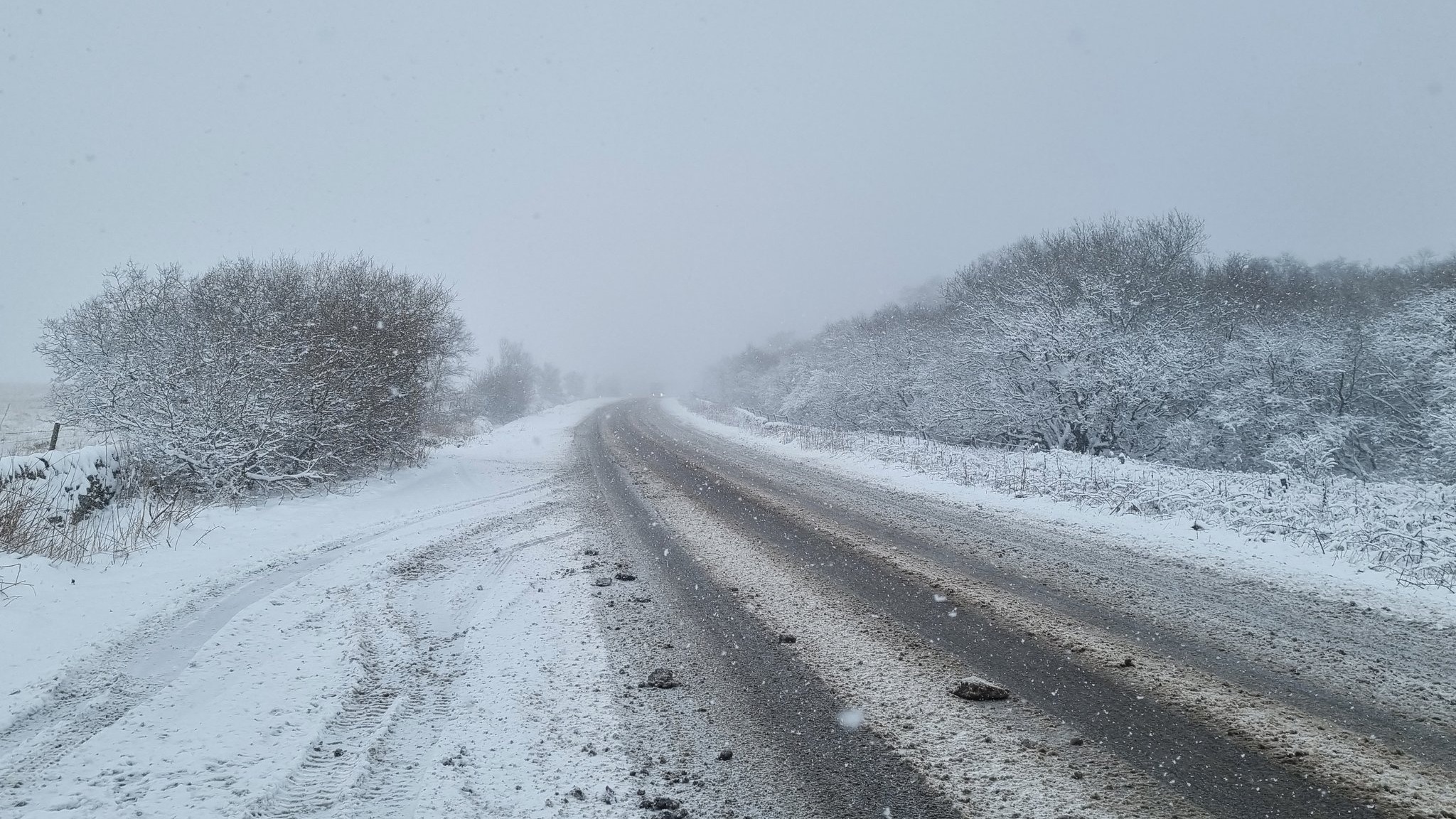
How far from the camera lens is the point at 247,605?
19.2 feet

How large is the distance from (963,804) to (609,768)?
71.2 inches

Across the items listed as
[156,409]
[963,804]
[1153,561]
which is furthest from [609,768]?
[156,409]

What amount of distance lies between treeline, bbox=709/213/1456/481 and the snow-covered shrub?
17.4 metres

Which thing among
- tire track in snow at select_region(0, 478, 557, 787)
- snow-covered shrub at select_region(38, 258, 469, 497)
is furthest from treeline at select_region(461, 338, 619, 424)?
tire track in snow at select_region(0, 478, 557, 787)

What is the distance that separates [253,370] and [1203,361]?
79.9 feet

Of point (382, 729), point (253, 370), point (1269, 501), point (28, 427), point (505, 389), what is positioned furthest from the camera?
point (505, 389)

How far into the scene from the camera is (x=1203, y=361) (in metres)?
18.8

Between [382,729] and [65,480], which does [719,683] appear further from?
[65,480]

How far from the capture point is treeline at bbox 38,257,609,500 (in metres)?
10.7

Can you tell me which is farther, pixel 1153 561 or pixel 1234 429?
pixel 1234 429

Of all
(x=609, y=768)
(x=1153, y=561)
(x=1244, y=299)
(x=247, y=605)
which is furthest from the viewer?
(x=1244, y=299)

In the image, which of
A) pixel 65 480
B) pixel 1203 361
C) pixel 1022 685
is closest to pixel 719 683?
pixel 1022 685

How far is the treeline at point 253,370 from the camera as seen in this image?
10727 mm

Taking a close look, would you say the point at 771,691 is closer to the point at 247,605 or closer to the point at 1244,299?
the point at 247,605
